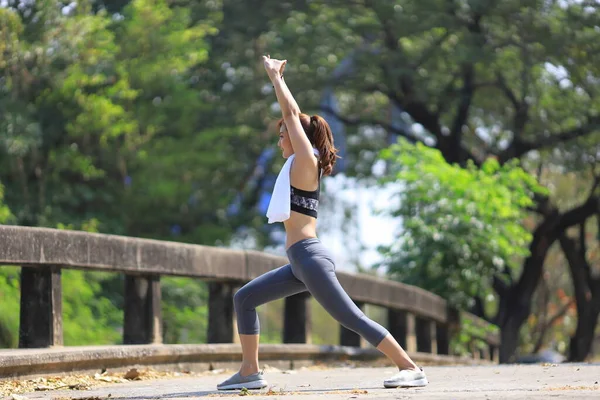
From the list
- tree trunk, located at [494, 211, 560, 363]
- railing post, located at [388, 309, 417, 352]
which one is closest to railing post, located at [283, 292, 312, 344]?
railing post, located at [388, 309, 417, 352]

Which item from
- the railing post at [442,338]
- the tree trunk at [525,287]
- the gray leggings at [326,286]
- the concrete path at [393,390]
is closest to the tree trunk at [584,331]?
the tree trunk at [525,287]

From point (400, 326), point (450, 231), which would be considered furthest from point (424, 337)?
point (450, 231)

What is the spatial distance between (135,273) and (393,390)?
293 centimetres

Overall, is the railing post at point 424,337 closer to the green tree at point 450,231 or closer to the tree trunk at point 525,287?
the green tree at point 450,231

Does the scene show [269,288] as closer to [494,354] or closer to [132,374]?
[132,374]

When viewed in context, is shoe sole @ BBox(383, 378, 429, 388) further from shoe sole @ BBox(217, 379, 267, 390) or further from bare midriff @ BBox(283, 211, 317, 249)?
bare midriff @ BBox(283, 211, 317, 249)

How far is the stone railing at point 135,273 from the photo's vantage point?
789 cm

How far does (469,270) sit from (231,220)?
1130 centimetres

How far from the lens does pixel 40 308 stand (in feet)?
26.4

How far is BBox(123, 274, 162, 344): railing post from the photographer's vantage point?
9.07 m

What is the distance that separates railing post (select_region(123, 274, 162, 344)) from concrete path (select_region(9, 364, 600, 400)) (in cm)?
64

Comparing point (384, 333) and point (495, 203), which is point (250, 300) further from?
point (495, 203)

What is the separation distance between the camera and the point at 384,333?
666 centimetres

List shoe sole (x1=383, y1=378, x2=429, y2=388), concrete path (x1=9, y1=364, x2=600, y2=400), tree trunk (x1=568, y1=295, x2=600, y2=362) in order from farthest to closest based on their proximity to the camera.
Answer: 1. tree trunk (x1=568, y1=295, x2=600, y2=362)
2. shoe sole (x1=383, y1=378, x2=429, y2=388)
3. concrete path (x1=9, y1=364, x2=600, y2=400)
